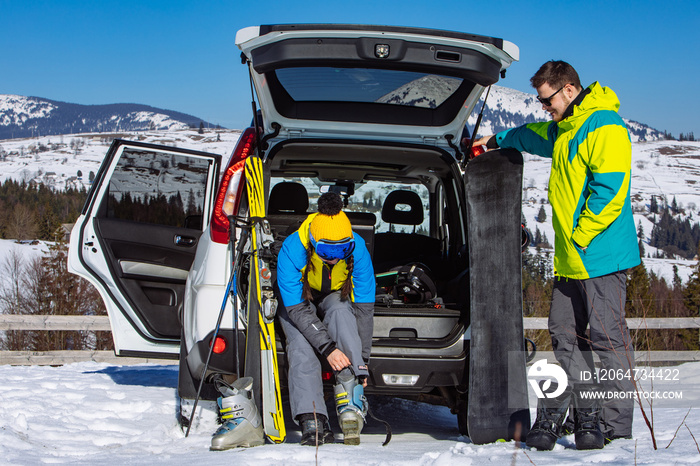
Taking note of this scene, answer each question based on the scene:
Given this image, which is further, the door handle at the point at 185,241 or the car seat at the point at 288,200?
the car seat at the point at 288,200

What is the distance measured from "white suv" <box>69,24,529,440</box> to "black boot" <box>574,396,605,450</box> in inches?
15.9

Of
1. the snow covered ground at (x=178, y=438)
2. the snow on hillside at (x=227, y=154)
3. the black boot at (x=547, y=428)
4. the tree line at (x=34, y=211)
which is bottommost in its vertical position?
the snow covered ground at (x=178, y=438)

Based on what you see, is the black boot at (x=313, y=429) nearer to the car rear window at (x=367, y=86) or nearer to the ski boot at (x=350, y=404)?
the ski boot at (x=350, y=404)

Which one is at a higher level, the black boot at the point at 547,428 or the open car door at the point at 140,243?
the open car door at the point at 140,243

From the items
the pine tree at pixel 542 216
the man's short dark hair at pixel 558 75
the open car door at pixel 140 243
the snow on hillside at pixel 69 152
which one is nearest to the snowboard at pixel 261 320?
the open car door at pixel 140 243

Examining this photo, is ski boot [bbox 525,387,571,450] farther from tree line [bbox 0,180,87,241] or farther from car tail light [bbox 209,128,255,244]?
tree line [bbox 0,180,87,241]

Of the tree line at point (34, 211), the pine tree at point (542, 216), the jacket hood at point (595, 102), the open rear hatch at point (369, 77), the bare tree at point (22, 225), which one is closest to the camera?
the open rear hatch at point (369, 77)

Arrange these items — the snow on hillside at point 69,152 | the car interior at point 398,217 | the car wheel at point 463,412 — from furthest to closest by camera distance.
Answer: the snow on hillside at point 69,152 < the car interior at point 398,217 < the car wheel at point 463,412

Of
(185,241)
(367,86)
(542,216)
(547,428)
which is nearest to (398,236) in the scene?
(185,241)

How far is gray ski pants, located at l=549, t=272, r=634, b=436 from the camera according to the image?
9.05ft

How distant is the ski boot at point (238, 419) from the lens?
2924mm

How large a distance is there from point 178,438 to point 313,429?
92 centimetres

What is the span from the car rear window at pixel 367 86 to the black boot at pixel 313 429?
1.75 metres

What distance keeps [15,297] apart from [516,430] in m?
25.0
